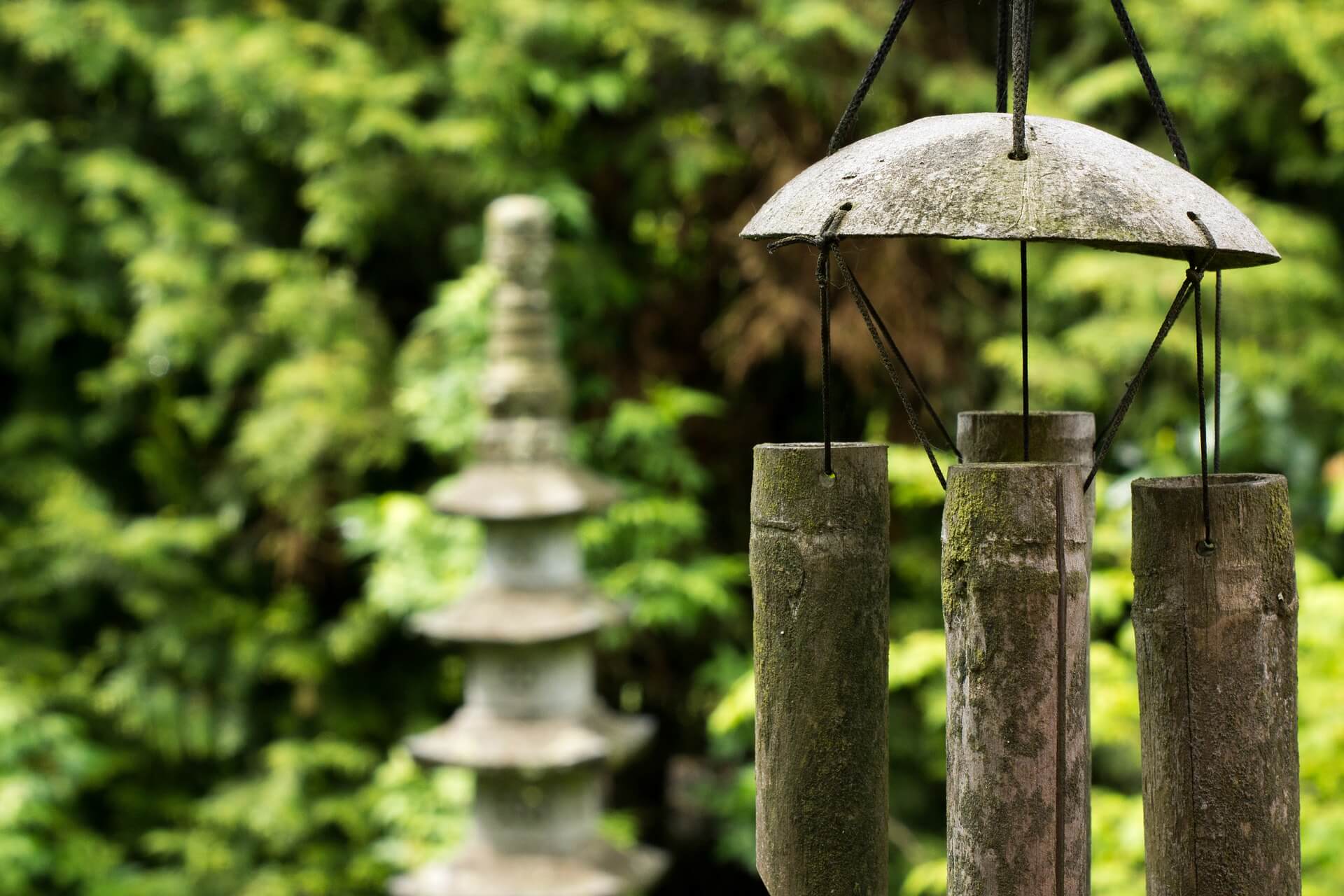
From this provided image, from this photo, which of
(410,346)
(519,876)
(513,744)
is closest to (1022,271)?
(513,744)

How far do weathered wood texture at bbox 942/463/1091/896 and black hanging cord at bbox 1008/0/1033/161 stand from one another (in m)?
0.24

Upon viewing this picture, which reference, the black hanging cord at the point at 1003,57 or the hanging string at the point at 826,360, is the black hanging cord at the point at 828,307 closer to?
the hanging string at the point at 826,360

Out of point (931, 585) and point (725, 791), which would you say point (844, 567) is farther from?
point (725, 791)

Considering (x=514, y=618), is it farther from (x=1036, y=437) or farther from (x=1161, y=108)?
(x=1161, y=108)

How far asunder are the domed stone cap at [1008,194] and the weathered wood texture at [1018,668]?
179 mm

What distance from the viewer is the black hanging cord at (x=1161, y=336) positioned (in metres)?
1.04

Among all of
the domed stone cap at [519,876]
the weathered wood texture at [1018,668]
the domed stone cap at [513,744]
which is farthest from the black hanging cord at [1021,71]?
the domed stone cap at [519,876]

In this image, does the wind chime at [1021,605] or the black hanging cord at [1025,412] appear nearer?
the wind chime at [1021,605]

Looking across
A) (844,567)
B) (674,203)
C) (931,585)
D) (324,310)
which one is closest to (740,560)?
(931,585)

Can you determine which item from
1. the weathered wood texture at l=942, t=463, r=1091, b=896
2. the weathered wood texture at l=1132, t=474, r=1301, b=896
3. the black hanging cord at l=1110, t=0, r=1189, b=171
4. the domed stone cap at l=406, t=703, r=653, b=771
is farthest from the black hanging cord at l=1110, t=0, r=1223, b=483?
the domed stone cap at l=406, t=703, r=653, b=771

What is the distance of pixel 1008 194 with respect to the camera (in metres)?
0.99

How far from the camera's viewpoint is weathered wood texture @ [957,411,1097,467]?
4.28ft

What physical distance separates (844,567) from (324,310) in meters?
4.18

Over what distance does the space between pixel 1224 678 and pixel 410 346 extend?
4161mm
